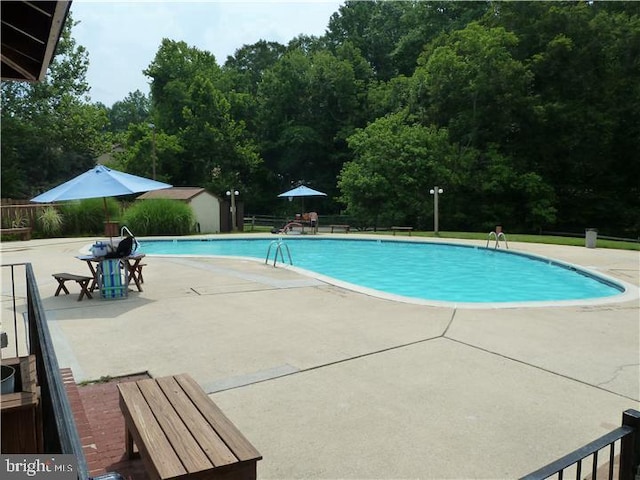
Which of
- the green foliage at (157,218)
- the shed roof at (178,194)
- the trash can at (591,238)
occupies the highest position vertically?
the shed roof at (178,194)

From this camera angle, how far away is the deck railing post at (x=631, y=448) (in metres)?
2.37

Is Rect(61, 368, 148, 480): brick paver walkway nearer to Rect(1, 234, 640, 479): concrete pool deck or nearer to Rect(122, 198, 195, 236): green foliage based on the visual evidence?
Rect(1, 234, 640, 479): concrete pool deck

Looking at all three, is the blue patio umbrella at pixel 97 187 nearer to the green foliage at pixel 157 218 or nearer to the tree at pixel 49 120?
the green foliage at pixel 157 218

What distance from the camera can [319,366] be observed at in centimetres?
512

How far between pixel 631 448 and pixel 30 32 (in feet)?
14.3

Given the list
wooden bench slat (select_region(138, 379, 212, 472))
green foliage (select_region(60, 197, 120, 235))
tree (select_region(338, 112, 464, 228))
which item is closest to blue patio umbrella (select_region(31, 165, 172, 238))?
wooden bench slat (select_region(138, 379, 212, 472))

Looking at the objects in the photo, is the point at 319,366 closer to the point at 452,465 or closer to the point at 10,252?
the point at 452,465

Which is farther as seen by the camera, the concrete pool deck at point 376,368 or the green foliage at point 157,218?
the green foliage at point 157,218

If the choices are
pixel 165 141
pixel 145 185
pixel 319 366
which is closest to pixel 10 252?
pixel 145 185

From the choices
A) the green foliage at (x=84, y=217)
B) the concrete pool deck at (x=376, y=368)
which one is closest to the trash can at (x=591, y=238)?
the concrete pool deck at (x=376, y=368)

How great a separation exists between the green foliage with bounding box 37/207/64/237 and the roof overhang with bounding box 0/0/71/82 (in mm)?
19872

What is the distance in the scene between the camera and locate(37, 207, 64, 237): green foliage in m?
21.7

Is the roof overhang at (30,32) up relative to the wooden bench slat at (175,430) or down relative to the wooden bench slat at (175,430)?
up

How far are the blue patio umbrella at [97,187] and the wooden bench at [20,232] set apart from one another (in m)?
14.0
